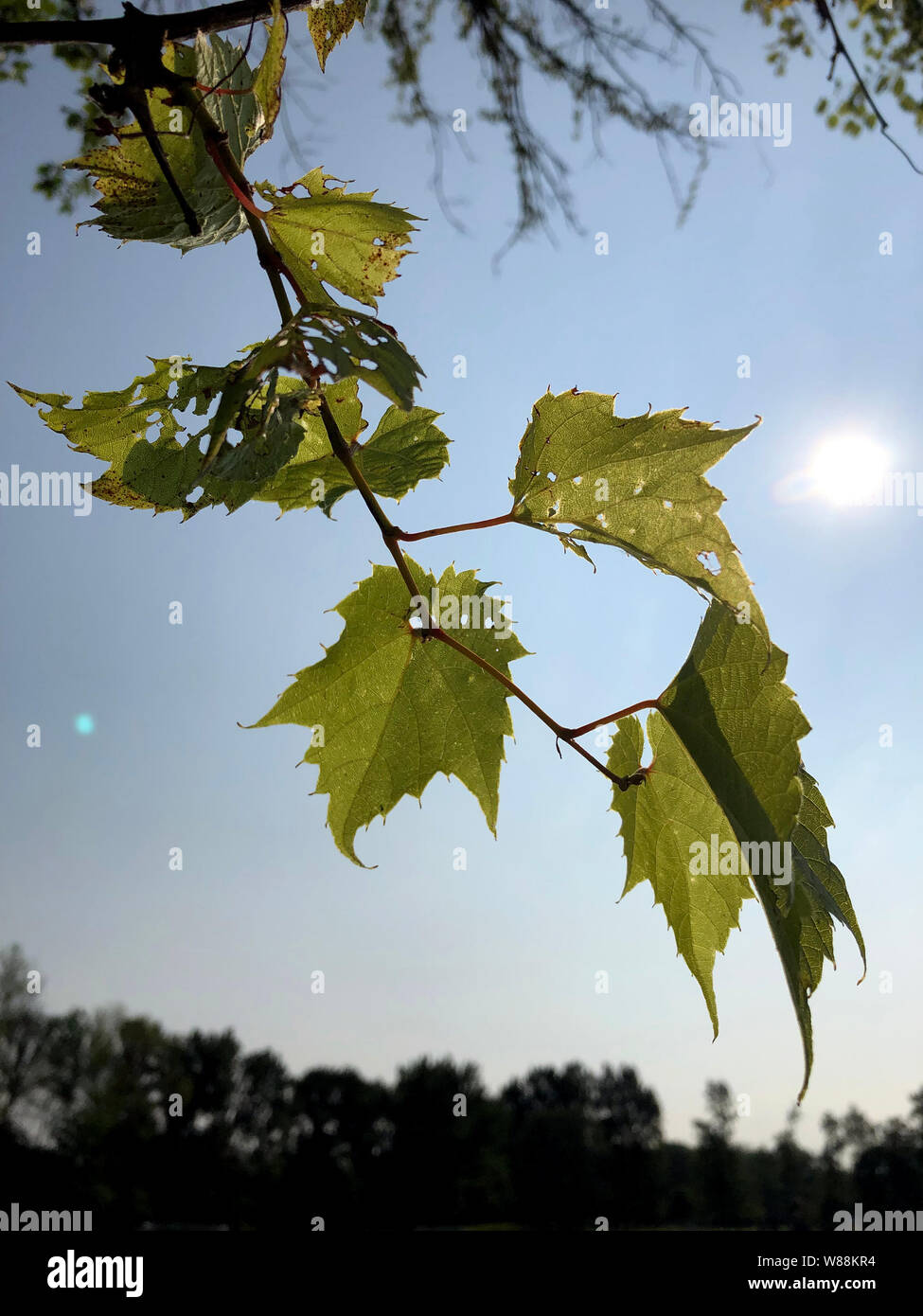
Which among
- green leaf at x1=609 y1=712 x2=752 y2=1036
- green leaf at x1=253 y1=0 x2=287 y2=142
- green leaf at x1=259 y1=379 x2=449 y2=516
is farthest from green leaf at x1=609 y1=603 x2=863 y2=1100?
green leaf at x1=253 y1=0 x2=287 y2=142

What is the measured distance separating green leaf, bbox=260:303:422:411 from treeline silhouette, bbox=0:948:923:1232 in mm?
19599

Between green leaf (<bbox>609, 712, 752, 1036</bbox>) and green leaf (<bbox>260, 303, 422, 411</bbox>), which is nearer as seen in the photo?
green leaf (<bbox>260, 303, 422, 411</bbox>)

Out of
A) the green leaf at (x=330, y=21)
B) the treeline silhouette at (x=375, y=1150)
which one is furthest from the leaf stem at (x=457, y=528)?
the treeline silhouette at (x=375, y=1150)

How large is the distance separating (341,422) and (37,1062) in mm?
20867

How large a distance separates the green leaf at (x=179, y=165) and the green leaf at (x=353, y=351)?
0.31 feet

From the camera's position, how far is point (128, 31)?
255 mm

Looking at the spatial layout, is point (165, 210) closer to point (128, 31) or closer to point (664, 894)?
point (128, 31)

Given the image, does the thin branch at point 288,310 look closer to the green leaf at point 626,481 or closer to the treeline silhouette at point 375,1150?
the green leaf at point 626,481

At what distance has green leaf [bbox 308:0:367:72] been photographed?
0.33 meters

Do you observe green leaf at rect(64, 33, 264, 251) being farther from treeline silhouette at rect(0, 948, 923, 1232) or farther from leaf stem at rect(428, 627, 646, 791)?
treeline silhouette at rect(0, 948, 923, 1232)

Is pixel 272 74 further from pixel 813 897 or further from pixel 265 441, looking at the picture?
pixel 813 897

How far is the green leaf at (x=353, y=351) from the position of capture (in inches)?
8.1
